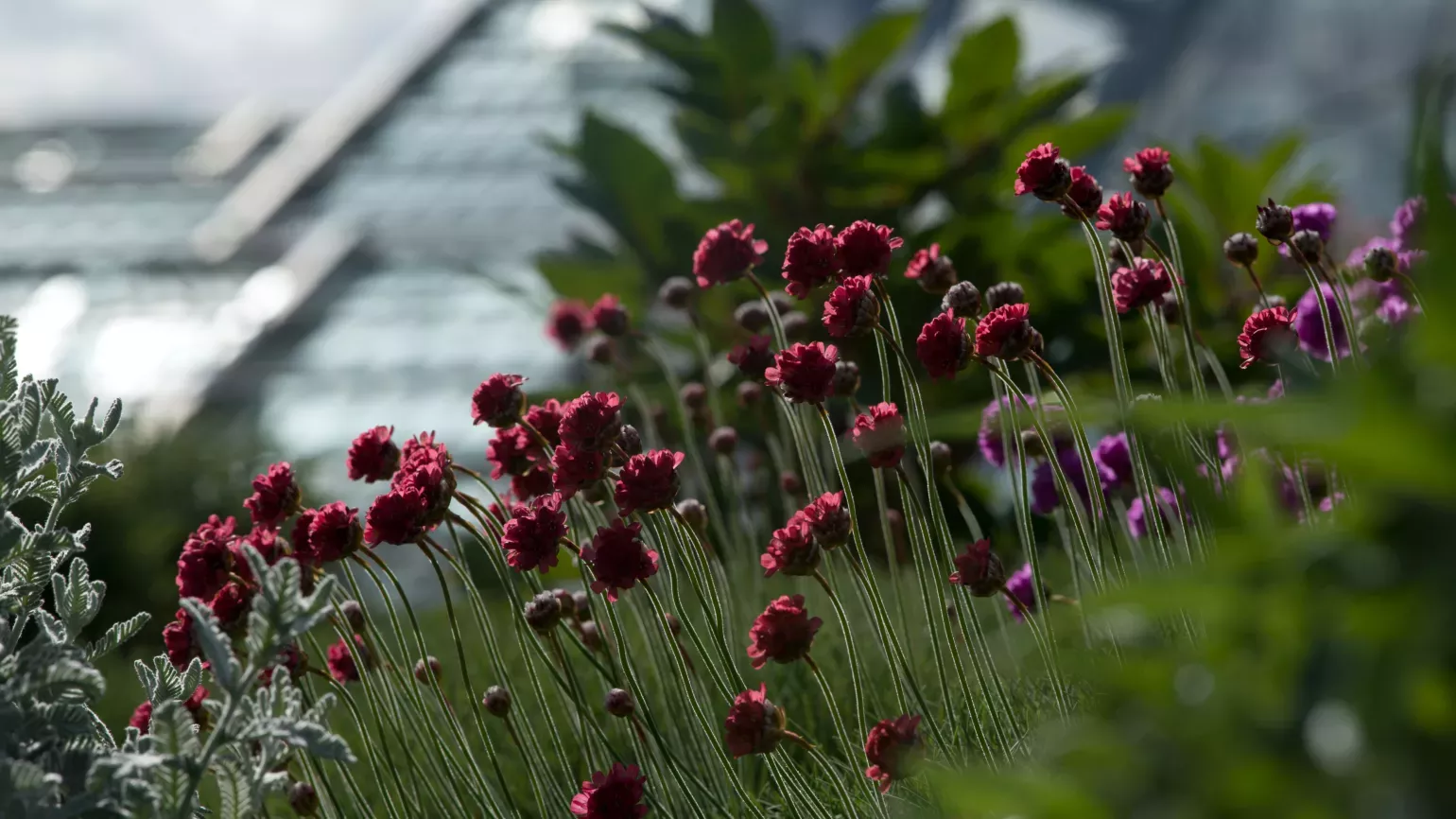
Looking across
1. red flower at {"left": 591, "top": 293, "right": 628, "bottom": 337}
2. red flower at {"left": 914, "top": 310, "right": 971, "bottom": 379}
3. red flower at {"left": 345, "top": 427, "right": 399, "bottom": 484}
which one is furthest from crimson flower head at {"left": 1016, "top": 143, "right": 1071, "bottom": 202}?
red flower at {"left": 591, "top": 293, "right": 628, "bottom": 337}

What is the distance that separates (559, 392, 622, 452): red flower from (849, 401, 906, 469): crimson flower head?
24 centimetres

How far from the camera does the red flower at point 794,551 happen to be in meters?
1.12

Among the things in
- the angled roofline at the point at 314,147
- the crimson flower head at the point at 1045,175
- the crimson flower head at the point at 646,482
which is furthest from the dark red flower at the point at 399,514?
the angled roofline at the point at 314,147

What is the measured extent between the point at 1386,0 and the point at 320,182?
28.6ft

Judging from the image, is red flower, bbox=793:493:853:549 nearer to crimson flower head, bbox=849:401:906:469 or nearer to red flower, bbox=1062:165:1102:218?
crimson flower head, bbox=849:401:906:469

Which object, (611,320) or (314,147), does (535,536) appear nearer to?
(611,320)

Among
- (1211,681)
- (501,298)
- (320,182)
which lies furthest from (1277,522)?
(320,182)

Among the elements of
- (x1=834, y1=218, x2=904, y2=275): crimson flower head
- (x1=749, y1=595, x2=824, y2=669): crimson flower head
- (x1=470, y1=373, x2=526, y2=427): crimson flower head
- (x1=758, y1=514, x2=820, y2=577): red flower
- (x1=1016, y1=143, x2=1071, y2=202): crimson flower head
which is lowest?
(x1=749, y1=595, x2=824, y2=669): crimson flower head

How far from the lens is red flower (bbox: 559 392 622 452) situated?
3.87 ft

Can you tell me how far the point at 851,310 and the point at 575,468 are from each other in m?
0.30

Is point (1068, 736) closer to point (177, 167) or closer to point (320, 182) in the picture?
point (320, 182)

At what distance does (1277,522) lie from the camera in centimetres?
53

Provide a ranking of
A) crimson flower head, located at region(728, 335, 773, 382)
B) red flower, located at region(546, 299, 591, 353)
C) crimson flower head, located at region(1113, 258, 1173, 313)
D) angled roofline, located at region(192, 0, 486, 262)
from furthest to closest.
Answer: angled roofline, located at region(192, 0, 486, 262), red flower, located at region(546, 299, 591, 353), crimson flower head, located at region(728, 335, 773, 382), crimson flower head, located at region(1113, 258, 1173, 313)

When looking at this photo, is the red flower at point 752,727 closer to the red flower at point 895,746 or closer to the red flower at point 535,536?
the red flower at point 895,746
